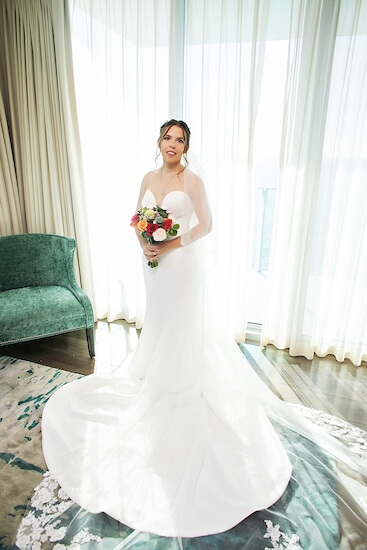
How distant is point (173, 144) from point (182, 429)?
1779 millimetres

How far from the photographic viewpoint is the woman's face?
6.64 feet

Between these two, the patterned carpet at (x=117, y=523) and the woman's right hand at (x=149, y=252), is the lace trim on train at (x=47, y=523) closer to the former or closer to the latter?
the patterned carpet at (x=117, y=523)

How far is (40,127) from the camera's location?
10.6ft

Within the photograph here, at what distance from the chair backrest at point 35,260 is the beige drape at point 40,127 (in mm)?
301

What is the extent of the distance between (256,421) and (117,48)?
11.0ft

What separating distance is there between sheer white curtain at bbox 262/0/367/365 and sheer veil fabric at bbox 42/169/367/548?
1073 mm

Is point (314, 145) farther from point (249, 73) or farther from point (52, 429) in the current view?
point (52, 429)

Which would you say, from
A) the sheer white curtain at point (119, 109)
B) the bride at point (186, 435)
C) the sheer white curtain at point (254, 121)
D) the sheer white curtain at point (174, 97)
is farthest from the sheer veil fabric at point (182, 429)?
the sheer white curtain at point (119, 109)

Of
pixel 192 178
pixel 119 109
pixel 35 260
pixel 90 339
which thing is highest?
pixel 119 109

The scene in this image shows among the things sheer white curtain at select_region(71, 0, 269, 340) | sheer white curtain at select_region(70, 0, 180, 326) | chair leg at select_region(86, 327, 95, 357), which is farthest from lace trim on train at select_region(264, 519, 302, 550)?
sheer white curtain at select_region(70, 0, 180, 326)

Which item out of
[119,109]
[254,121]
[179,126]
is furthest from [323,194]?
[119,109]

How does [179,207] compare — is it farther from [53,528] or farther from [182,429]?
[53,528]

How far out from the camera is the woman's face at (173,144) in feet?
6.64

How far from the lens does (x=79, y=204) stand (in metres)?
3.47
